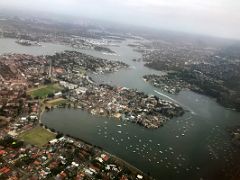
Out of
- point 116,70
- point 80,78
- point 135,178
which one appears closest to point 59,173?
point 135,178

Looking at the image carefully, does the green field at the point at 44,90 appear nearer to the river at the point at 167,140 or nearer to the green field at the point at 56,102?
the green field at the point at 56,102

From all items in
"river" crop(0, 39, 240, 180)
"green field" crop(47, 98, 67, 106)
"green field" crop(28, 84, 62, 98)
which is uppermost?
"green field" crop(28, 84, 62, 98)

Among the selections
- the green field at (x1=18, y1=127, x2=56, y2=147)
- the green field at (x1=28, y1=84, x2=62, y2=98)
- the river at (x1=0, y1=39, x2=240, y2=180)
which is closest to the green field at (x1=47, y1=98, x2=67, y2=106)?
the green field at (x1=28, y1=84, x2=62, y2=98)

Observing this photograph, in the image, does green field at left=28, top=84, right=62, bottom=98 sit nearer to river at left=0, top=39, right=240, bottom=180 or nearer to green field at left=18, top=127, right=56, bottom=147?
river at left=0, top=39, right=240, bottom=180

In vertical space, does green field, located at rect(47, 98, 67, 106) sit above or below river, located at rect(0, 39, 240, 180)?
above

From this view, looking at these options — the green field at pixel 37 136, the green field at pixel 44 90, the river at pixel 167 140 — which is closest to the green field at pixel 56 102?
the green field at pixel 44 90

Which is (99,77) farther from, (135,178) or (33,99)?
(135,178)
